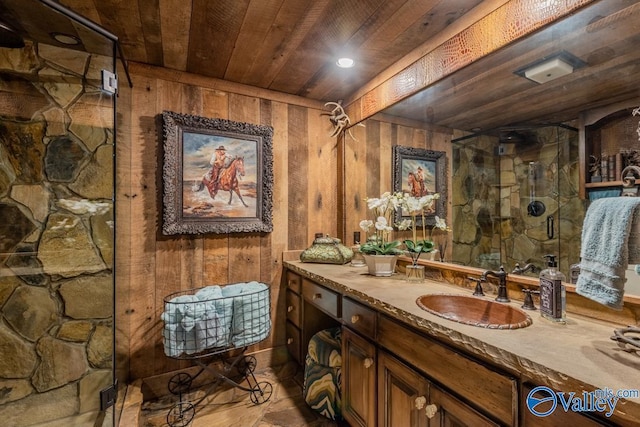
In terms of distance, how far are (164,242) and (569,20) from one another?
2362mm

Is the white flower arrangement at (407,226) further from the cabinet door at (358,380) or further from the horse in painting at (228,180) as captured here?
the horse in painting at (228,180)

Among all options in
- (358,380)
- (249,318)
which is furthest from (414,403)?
(249,318)

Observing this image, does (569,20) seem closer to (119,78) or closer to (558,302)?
(558,302)

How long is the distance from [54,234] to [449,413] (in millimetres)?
2187

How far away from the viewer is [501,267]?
134 cm

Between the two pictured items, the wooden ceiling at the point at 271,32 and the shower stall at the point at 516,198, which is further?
the wooden ceiling at the point at 271,32

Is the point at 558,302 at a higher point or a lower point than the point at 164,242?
lower

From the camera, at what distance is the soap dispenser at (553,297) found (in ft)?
3.30

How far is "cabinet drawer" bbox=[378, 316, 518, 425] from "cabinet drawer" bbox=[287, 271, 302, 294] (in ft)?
3.26

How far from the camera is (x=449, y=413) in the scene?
3.07 feet

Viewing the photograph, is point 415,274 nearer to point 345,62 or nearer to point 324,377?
point 324,377

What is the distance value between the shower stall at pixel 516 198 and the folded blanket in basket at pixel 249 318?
1190mm

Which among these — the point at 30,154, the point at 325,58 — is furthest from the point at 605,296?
the point at 30,154

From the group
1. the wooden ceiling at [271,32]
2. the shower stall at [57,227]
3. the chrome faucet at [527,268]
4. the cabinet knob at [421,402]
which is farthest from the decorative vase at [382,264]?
the shower stall at [57,227]
